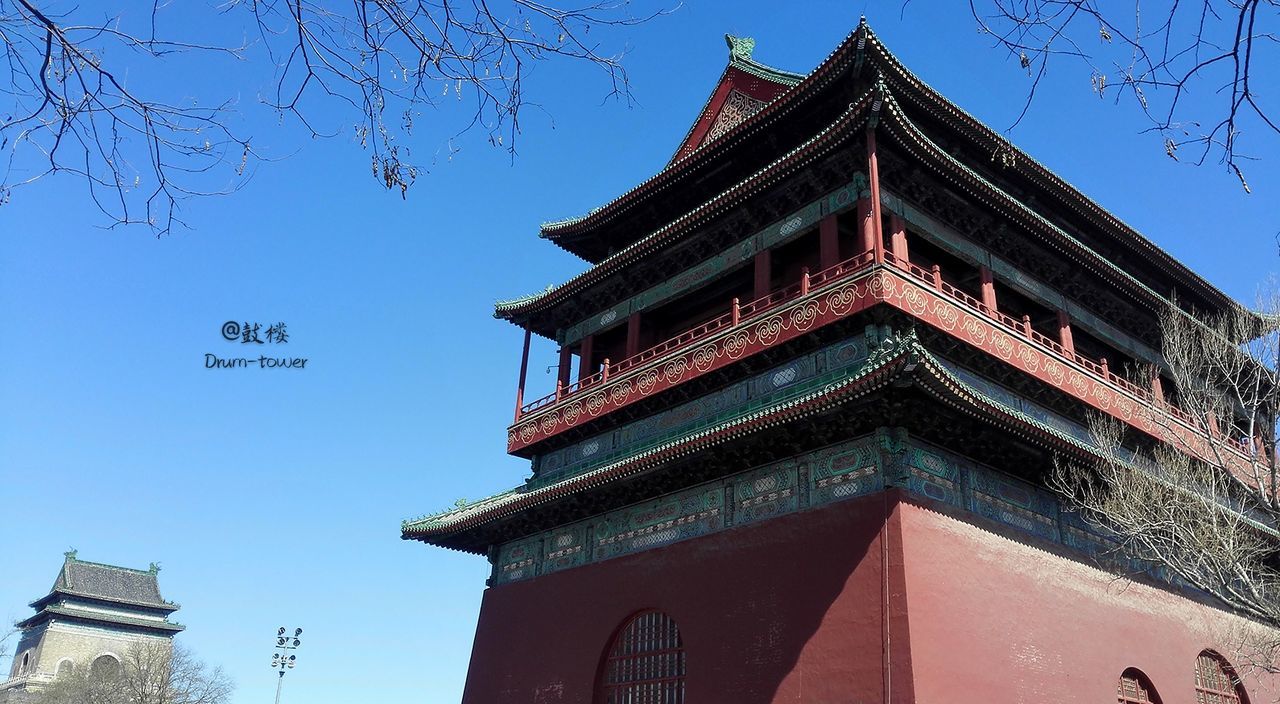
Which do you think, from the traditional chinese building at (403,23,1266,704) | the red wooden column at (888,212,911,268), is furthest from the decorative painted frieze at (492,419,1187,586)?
the red wooden column at (888,212,911,268)

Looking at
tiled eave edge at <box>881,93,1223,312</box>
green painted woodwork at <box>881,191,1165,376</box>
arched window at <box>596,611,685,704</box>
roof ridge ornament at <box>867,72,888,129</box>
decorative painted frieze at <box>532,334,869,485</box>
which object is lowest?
arched window at <box>596,611,685,704</box>

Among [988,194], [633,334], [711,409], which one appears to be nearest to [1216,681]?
[988,194]

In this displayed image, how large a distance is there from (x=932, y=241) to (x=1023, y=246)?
6.98 ft

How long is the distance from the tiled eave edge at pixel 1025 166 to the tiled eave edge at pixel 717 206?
4.51 ft

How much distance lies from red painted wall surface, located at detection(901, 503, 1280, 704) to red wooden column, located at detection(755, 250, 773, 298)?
15.8ft

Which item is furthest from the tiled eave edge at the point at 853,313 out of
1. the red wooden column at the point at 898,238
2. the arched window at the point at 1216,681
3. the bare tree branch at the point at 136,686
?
the bare tree branch at the point at 136,686

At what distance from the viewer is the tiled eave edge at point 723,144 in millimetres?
14570

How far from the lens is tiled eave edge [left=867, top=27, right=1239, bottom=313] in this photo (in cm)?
1450

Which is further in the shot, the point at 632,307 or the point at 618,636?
the point at 632,307

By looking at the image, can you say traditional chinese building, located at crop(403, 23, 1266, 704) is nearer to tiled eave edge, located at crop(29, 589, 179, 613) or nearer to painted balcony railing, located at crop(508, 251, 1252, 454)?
painted balcony railing, located at crop(508, 251, 1252, 454)

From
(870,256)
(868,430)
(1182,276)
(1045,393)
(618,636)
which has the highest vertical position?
(1182,276)

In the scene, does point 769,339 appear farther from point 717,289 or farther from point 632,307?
point 632,307

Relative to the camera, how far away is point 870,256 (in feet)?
40.7

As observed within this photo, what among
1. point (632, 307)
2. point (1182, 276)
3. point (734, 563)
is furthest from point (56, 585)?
point (1182, 276)
